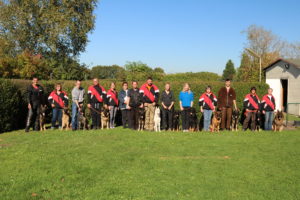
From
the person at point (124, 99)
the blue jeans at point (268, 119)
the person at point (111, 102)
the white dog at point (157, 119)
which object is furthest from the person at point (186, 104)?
the blue jeans at point (268, 119)

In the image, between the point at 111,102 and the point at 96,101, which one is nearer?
the point at 96,101

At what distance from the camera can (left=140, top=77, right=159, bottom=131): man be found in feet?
36.7

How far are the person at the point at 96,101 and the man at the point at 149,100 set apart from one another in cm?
173

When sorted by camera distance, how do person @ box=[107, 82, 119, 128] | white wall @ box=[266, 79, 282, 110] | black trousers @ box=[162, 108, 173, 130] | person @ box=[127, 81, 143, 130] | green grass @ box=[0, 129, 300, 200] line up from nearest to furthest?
1. green grass @ box=[0, 129, 300, 200]
2. black trousers @ box=[162, 108, 173, 130]
3. person @ box=[127, 81, 143, 130]
4. person @ box=[107, 82, 119, 128]
5. white wall @ box=[266, 79, 282, 110]

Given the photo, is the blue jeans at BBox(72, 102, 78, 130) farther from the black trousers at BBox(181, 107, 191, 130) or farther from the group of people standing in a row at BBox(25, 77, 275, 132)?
the black trousers at BBox(181, 107, 191, 130)

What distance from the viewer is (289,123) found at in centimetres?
1340

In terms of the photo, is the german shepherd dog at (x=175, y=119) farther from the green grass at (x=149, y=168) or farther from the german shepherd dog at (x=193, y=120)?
the green grass at (x=149, y=168)

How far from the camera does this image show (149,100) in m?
11.2

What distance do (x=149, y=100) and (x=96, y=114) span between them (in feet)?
7.39

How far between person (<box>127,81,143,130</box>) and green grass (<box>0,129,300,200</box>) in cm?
198

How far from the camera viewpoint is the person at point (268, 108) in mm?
11469

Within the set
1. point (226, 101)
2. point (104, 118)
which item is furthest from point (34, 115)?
point (226, 101)

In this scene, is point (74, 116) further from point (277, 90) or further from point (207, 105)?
→ point (277, 90)

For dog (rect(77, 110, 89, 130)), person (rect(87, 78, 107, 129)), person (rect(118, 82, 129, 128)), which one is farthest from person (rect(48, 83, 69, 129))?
person (rect(118, 82, 129, 128))
